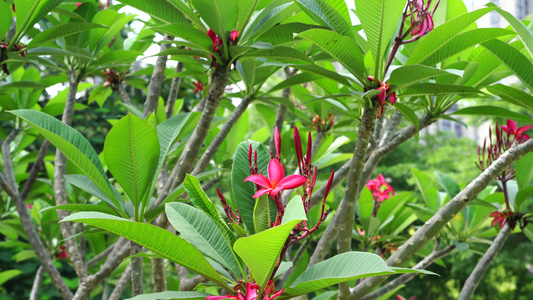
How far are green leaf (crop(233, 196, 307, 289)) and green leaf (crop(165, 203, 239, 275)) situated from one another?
0.13 meters

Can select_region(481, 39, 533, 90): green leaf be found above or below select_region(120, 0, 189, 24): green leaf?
below

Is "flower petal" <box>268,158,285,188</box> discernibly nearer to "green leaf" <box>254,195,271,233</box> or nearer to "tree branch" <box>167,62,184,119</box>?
"green leaf" <box>254,195,271,233</box>

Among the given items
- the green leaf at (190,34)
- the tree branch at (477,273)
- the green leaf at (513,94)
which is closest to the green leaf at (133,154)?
the green leaf at (190,34)

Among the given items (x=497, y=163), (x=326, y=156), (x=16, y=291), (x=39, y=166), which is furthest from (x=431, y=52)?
(x=16, y=291)

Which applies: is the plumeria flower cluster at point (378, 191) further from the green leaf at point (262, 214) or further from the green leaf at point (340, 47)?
the green leaf at point (262, 214)

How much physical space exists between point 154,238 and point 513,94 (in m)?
1.01

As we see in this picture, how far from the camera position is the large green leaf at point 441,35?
0.94 metres

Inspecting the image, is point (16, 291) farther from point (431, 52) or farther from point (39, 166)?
point (431, 52)

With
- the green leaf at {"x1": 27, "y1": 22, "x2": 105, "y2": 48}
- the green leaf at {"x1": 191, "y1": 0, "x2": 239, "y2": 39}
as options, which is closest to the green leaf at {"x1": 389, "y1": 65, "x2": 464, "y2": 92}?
the green leaf at {"x1": 191, "y1": 0, "x2": 239, "y2": 39}

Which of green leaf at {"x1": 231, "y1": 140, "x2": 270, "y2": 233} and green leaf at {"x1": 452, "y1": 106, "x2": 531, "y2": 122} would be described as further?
green leaf at {"x1": 452, "y1": 106, "x2": 531, "y2": 122}

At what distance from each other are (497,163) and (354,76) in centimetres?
47

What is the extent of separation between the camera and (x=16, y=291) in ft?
23.9

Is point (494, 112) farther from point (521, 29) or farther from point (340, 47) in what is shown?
point (340, 47)

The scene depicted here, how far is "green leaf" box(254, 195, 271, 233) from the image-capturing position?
0.85 m
